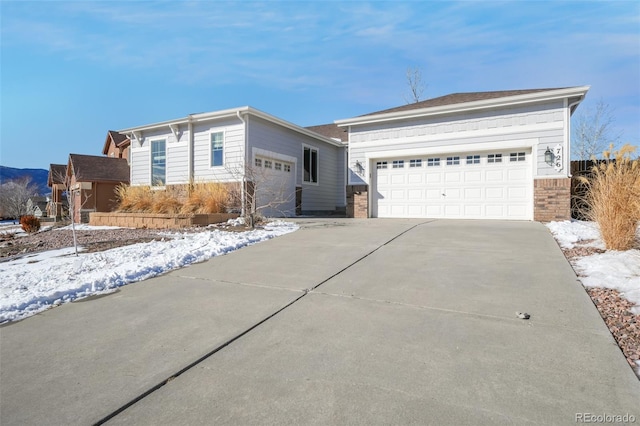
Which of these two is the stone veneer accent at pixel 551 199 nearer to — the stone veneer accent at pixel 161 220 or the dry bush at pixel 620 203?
the dry bush at pixel 620 203

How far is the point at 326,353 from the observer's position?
2371 millimetres

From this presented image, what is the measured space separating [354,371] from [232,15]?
9272 millimetres

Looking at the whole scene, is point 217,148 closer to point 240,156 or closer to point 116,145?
point 240,156

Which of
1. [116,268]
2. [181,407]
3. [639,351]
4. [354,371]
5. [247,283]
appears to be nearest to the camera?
[181,407]

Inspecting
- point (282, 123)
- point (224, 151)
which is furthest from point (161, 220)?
point (282, 123)

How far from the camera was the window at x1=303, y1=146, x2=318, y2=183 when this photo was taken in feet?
52.8

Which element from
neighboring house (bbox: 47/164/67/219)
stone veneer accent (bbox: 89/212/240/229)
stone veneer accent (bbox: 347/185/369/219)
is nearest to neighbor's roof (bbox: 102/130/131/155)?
neighboring house (bbox: 47/164/67/219)

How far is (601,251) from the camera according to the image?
16.9 feet

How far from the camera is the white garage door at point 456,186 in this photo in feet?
34.2

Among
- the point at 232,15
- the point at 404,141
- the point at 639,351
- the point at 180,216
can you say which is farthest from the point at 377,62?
the point at 639,351

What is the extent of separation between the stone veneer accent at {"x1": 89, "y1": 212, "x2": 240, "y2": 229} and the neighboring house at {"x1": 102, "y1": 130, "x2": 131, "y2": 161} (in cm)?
1296

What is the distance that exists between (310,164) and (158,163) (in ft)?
23.3

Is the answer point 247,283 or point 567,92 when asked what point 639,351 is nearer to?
point 247,283

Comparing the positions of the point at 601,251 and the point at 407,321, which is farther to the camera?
the point at 601,251
